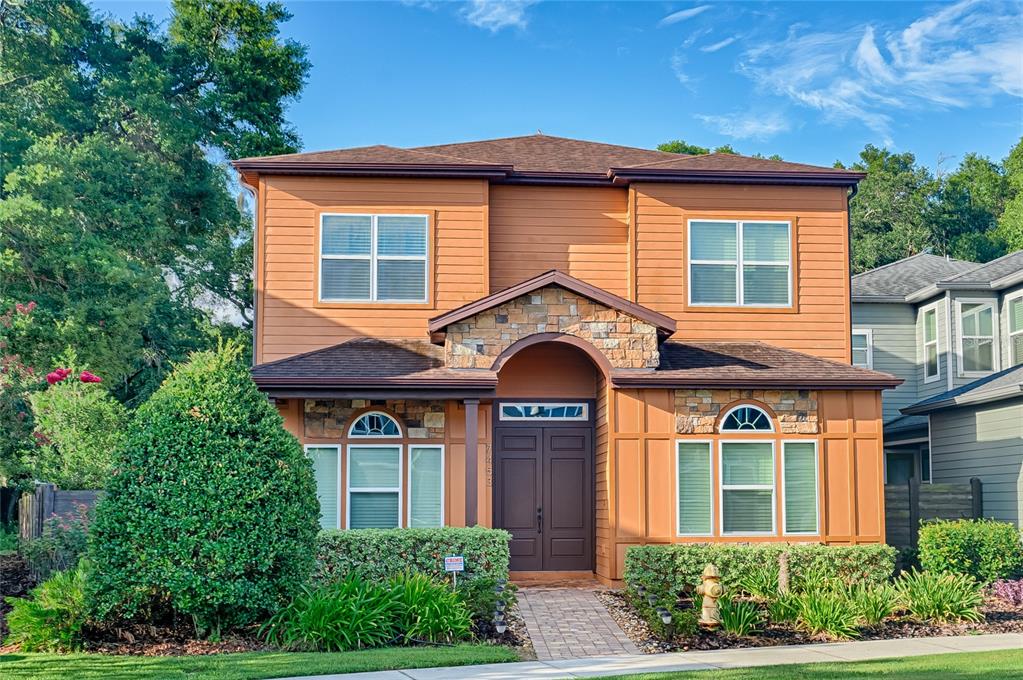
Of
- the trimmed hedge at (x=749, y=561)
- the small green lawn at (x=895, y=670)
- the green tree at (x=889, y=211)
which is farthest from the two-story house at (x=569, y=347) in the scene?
the green tree at (x=889, y=211)

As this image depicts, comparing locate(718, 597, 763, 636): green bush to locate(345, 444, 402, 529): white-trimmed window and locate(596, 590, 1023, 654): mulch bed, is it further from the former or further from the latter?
locate(345, 444, 402, 529): white-trimmed window

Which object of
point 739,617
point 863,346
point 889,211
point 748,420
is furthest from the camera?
point 889,211

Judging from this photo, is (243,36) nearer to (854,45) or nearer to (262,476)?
(854,45)

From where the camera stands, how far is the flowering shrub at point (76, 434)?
592 inches

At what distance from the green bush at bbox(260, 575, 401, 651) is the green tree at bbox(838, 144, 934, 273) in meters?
34.2

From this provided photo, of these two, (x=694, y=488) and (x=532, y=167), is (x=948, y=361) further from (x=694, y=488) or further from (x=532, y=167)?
(x=532, y=167)

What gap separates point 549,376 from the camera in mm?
16156

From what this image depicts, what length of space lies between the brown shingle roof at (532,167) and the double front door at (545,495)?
4085mm

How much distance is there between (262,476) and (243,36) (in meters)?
21.0

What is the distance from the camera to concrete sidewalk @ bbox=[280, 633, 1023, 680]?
31.2 feet

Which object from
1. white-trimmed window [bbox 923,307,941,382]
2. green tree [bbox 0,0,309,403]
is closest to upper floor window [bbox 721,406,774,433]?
white-trimmed window [bbox 923,307,941,382]

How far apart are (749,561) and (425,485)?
472cm

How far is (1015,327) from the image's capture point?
66.2 ft

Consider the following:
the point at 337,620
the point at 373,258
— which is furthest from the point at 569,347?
the point at 337,620
